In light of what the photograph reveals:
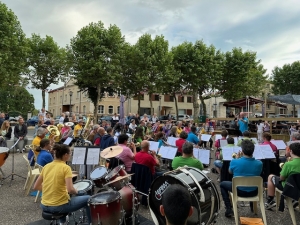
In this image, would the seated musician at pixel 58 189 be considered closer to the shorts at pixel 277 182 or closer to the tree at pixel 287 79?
the shorts at pixel 277 182

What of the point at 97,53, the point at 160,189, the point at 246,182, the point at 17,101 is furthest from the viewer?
the point at 17,101

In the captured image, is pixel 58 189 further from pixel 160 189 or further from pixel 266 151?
pixel 266 151

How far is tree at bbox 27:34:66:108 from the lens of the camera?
32.7 metres

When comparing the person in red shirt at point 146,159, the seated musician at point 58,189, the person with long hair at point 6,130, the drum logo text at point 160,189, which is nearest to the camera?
the drum logo text at point 160,189

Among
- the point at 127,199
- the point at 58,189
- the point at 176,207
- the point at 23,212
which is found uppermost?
the point at 176,207

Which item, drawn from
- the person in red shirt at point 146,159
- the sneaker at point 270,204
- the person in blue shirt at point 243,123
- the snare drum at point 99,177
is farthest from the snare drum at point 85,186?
the person in blue shirt at point 243,123

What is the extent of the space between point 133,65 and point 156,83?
3.84m

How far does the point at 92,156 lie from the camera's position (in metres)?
5.96

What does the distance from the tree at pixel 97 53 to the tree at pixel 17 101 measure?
27.4 m

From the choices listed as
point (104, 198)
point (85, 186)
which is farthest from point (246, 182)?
point (85, 186)

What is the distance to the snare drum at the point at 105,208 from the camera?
3.60 metres

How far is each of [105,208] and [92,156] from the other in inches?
97.9

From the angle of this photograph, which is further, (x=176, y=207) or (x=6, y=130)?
(x=6, y=130)

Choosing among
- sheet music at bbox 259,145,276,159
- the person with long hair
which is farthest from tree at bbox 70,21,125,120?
sheet music at bbox 259,145,276,159
